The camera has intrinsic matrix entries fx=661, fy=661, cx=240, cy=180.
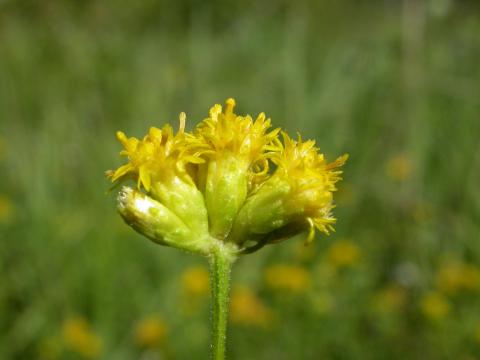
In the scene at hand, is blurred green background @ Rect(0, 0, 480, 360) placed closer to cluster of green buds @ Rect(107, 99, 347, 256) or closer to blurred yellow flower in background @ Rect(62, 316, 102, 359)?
blurred yellow flower in background @ Rect(62, 316, 102, 359)

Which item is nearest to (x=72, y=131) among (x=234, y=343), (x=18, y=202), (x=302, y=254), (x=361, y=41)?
(x=18, y=202)

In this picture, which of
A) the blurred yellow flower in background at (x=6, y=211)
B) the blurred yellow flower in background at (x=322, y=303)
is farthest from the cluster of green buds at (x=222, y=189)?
the blurred yellow flower in background at (x=6, y=211)

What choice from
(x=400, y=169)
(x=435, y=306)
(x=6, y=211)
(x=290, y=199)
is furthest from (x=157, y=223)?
(x=400, y=169)

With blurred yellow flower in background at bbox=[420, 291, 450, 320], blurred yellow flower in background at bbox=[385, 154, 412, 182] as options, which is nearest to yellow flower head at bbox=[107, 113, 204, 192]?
blurred yellow flower in background at bbox=[420, 291, 450, 320]

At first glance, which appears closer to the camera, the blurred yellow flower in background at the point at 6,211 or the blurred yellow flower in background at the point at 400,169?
the blurred yellow flower in background at the point at 6,211

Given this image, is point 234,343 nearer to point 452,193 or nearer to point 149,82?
point 452,193

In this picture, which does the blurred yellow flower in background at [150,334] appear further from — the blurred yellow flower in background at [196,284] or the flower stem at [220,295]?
the flower stem at [220,295]

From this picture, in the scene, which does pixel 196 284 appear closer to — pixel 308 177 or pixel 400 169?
pixel 400 169

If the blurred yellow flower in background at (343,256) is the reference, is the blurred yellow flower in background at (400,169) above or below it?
above
